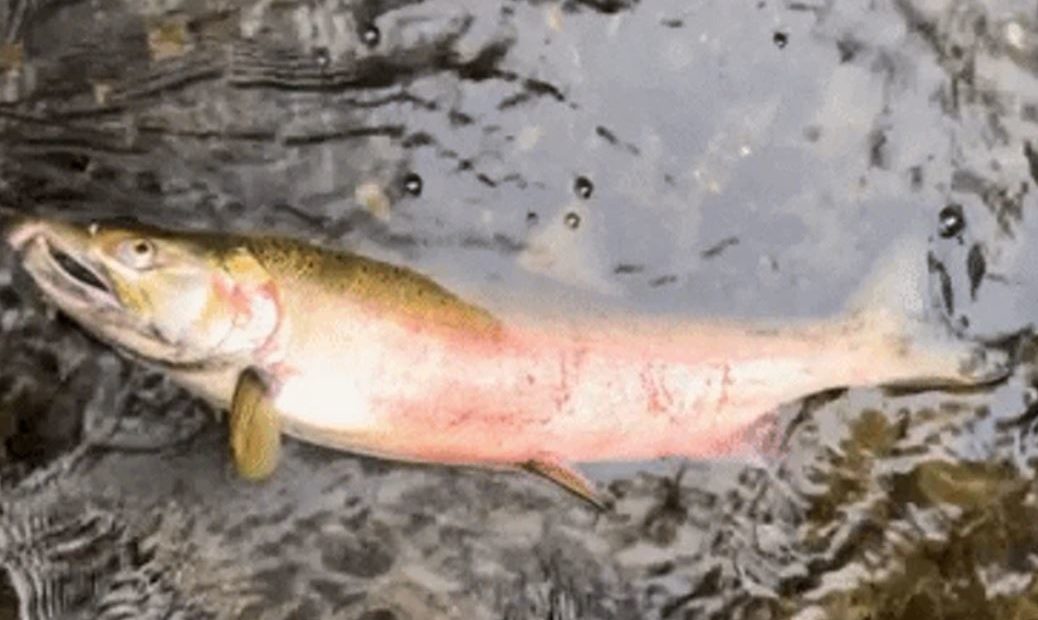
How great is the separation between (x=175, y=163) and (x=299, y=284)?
0.98 feet

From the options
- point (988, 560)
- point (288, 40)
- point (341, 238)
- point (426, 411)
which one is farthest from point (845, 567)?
point (288, 40)

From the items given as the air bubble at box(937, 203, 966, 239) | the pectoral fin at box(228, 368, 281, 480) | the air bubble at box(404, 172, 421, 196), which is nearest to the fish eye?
the pectoral fin at box(228, 368, 281, 480)

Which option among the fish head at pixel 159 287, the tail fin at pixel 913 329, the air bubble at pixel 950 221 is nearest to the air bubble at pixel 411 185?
the fish head at pixel 159 287

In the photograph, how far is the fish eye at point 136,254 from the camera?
210cm

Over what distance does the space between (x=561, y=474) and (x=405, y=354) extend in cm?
26

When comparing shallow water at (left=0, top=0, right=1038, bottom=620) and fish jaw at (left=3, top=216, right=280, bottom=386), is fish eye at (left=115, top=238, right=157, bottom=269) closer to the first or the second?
fish jaw at (left=3, top=216, right=280, bottom=386)

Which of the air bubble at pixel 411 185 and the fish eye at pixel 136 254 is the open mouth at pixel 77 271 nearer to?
the fish eye at pixel 136 254

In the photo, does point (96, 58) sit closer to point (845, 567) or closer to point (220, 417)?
point (220, 417)

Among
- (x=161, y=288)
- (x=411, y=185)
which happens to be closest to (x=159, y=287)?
(x=161, y=288)

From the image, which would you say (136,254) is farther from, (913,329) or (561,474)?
(913,329)

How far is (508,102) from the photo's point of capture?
2363 mm

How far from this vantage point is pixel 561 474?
2.26 metres

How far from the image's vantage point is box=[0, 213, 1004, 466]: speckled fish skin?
6.92 feet

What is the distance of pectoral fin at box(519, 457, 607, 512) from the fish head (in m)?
0.36
